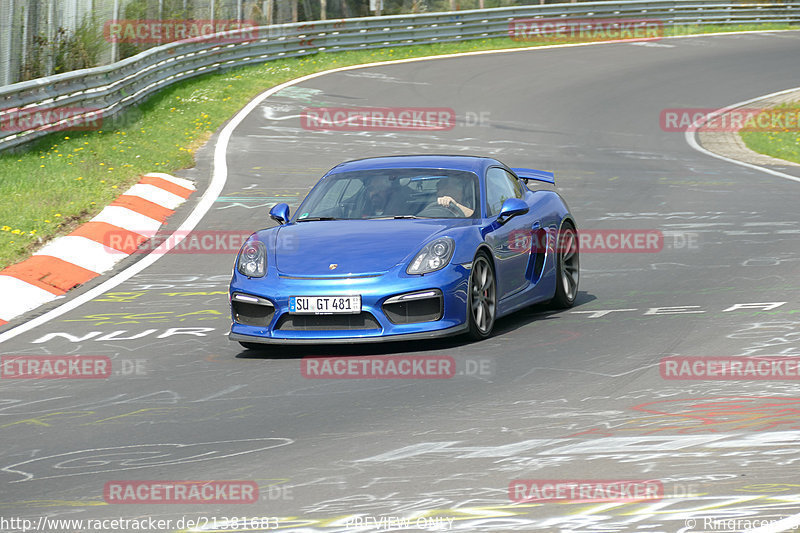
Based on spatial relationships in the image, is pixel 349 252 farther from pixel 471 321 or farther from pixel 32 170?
pixel 32 170

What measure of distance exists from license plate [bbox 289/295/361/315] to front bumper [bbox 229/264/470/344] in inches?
1.3

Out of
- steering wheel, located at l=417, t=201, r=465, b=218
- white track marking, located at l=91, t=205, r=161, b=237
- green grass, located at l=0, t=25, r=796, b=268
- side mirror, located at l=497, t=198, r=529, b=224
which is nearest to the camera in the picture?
side mirror, located at l=497, t=198, r=529, b=224

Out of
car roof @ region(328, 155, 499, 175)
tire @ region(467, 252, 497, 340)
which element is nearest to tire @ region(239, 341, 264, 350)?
tire @ region(467, 252, 497, 340)

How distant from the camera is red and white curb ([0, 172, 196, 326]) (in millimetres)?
11148

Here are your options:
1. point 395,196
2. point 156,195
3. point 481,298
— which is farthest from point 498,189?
point 156,195

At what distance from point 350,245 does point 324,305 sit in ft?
2.02

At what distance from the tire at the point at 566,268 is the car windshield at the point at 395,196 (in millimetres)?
1150

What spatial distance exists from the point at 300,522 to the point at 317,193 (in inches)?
208

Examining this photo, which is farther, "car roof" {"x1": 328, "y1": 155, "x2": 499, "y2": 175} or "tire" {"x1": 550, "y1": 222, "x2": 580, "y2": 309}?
"tire" {"x1": 550, "y1": 222, "x2": 580, "y2": 309}

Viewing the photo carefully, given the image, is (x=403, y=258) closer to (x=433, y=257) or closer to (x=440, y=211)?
(x=433, y=257)

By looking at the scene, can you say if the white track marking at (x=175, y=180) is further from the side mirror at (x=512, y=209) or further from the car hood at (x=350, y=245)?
the side mirror at (x=512, y=209)

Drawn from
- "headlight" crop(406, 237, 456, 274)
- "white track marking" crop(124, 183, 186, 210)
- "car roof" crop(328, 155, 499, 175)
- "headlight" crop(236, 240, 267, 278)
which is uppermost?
"car roof" crop(328, 155, 499, 175)

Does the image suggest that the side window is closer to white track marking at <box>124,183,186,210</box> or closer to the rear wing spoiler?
the rear wing spoiler

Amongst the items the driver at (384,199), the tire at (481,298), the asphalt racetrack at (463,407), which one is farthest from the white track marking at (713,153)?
the tire at (481,298)
